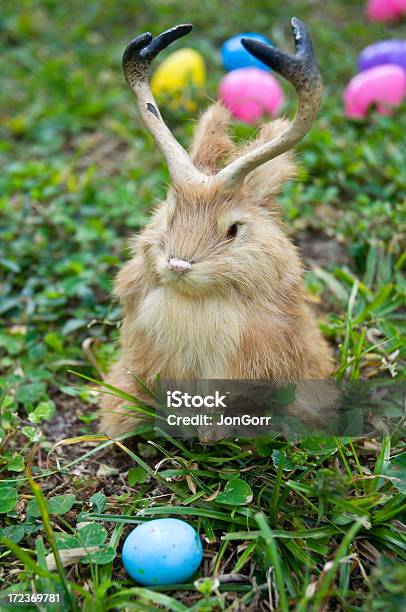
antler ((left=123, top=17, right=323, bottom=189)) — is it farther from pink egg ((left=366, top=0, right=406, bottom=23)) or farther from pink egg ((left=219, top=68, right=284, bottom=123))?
pink egg ((left=366, top=0, right=406, bottom=23))

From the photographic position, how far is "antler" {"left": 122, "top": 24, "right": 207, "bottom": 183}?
6.41 ft

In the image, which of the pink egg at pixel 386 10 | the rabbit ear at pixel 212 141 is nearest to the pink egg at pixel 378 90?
the pink egg at pixel 386 10

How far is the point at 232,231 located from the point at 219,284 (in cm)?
16

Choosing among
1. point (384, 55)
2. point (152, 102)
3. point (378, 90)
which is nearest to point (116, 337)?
point (152, 102)

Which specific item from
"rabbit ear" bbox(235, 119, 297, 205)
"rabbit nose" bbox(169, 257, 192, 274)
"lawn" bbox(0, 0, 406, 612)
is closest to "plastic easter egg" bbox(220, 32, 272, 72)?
"lawn" bbox(0, 0, 406, 612)

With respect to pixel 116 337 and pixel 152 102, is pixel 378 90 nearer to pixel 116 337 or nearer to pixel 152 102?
pixel 116 337

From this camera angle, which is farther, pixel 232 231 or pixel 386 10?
pixel 386 10

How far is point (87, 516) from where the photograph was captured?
79.7 inches

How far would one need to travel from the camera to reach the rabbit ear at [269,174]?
2.06 m

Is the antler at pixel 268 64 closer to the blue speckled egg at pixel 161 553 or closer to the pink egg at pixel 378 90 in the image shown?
the blue speckled egg at pixel 161 553

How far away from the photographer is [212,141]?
212cm

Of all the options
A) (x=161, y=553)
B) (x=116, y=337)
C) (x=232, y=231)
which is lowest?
(x=161, y=553)

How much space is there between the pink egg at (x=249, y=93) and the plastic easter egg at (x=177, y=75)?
0.34 meters

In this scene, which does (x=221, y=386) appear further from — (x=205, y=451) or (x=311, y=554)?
(x=311, y=554)
